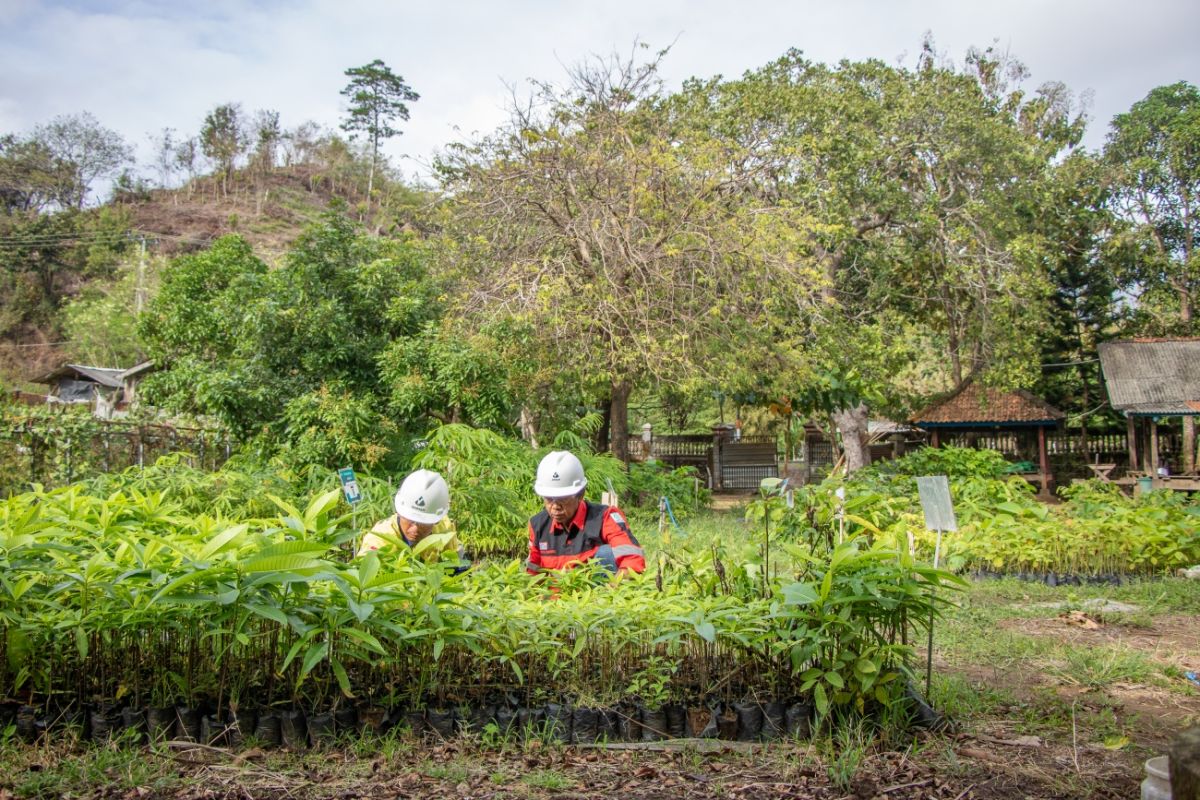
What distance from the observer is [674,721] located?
11.5ft

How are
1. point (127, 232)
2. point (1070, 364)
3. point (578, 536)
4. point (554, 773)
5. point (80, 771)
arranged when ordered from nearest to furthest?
point (80, 771) → point (554, 773) → point (578, 536) → point (1070, 364) → point (127, 232)

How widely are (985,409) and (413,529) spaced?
65.4 feet

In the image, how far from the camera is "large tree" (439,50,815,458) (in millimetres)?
12336

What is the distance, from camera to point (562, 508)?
4930mm

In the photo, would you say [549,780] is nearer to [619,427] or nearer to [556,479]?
[556,479]

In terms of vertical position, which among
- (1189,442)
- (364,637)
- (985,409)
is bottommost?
(364,637)

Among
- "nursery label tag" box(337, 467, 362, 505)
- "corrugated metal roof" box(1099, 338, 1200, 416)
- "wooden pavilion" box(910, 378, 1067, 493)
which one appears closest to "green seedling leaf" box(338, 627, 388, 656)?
"nursery label tag" box(337, 467, 362, 505)

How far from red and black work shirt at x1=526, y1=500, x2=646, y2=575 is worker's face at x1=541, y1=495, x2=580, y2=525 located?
0.12 ft

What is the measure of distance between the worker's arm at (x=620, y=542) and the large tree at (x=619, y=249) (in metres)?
6.96

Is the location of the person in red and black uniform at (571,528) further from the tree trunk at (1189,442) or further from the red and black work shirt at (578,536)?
the tree trunk at (1189,442)

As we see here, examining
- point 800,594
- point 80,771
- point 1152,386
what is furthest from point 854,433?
point 80,771

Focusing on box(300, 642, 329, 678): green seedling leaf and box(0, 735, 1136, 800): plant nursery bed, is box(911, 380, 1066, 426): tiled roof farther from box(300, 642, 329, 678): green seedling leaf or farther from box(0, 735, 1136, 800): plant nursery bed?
box(300, 642, 329, 678): green seedling leaf

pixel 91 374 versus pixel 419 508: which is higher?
pixel 91 374

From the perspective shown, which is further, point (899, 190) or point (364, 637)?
point (899, 190)
